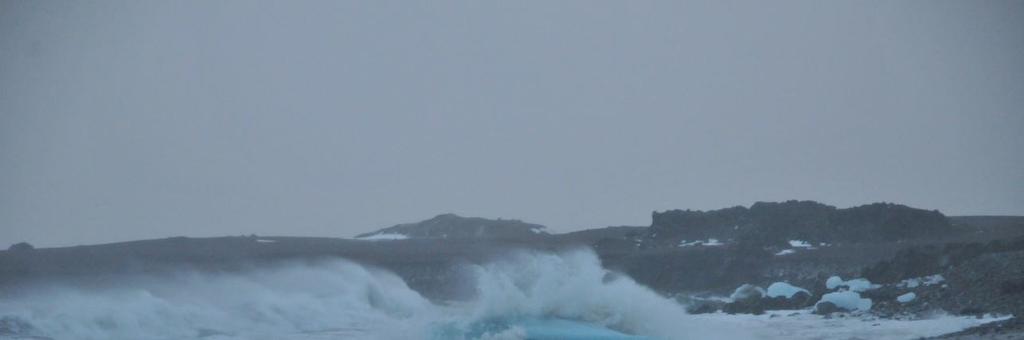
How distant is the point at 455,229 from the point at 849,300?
1382 inches

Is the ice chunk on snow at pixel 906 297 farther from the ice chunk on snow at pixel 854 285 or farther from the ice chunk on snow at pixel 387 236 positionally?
the ice chunk on snow at pixel 387 236

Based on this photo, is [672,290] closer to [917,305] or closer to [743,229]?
[743,229]

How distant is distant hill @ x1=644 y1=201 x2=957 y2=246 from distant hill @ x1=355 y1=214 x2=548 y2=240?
8642mm

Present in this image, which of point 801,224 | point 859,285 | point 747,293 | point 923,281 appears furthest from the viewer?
point 801,224

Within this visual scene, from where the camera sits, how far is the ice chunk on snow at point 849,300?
1097 inches

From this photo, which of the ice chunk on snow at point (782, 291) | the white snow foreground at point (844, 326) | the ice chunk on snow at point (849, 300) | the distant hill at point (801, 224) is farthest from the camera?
the distant hill at point (801, 224)

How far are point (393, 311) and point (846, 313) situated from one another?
479 inches

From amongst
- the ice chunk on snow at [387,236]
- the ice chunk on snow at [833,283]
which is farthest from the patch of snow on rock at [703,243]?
the ice chunk on snow at [833,283]

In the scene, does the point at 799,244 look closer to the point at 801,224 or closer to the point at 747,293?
the point at 801,224

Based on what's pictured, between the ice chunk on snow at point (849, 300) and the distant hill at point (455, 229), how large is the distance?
31.4 metres

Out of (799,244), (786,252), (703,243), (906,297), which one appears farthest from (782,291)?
(703,243)

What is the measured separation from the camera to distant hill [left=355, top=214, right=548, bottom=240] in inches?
2384

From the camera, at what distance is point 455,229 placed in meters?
61.9

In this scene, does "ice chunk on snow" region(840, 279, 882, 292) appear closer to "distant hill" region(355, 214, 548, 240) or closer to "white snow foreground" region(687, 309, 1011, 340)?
"white snow foreground" region(687, 309, 1011, 340)
